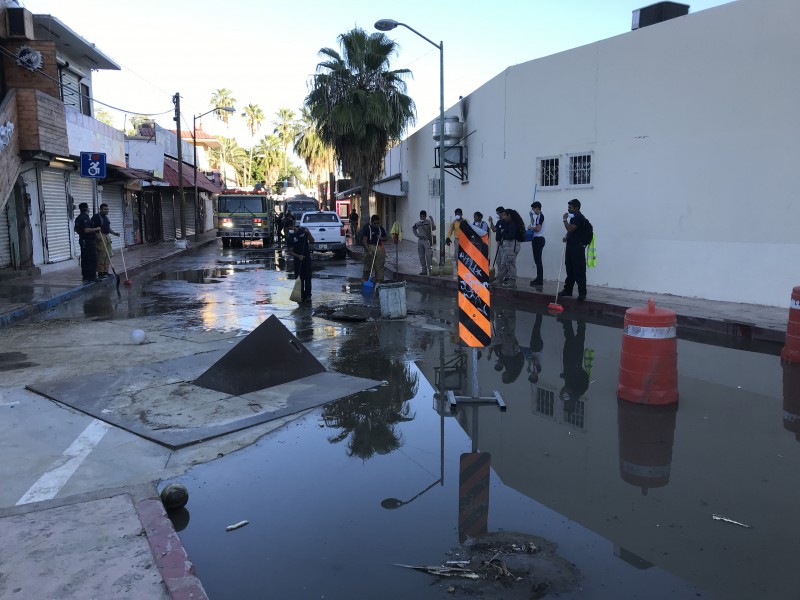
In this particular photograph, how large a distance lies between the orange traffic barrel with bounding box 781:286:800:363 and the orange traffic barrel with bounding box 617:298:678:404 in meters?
2.46

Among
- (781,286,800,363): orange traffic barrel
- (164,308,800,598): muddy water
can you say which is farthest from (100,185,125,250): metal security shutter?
(781,286,800,363): orange traffic barrel

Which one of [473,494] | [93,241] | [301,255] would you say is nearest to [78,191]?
[93,241]

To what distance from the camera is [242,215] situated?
33344 millimetres

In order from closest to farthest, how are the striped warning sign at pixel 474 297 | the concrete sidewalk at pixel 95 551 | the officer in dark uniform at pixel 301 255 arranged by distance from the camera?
the concrete sidewalk at pixel 95 551
the striped warning sign at pixel 474 297
the officer in dark uniform at pixel 301 255

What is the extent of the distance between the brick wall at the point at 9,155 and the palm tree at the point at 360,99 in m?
13.9

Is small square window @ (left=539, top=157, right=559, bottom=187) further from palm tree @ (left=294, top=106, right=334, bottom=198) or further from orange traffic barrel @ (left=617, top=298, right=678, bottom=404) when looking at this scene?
palm tree @ (left=294, top=106, right=334, bottom=198)

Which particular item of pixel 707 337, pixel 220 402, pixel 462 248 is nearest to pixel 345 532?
pixel 220 402

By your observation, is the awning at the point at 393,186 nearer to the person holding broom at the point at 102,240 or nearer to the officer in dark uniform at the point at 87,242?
the person holding broom at the point at 102,240

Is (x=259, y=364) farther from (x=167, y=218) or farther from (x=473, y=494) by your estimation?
(x=167, y=218)

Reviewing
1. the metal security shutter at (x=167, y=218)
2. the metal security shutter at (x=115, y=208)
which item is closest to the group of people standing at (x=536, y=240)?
the metal security shutter at (x=115, y=208)

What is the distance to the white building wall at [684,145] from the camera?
10.8 m

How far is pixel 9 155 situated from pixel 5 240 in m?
3.08

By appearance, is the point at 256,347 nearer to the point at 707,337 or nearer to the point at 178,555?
the point at 178,555

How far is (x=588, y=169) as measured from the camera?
14547 mm
